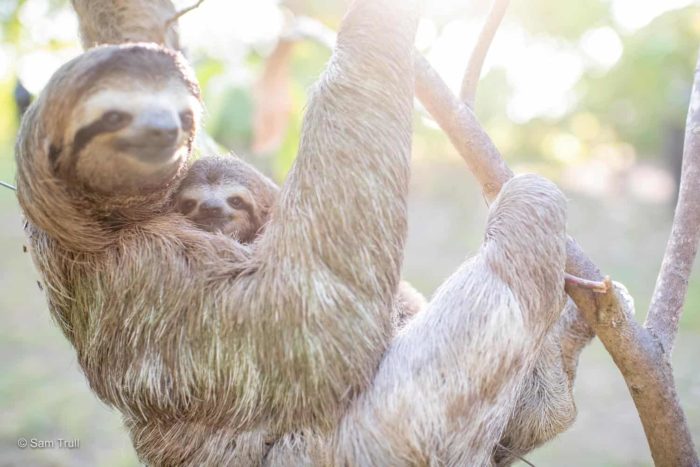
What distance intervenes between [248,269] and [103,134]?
145cm

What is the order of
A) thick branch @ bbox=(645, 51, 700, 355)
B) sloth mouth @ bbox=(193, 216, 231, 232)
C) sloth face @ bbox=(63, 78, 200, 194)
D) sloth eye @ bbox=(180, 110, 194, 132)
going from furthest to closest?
sloth mouth @ bbox=(193, 216, 231, 232), thick branch @ bbox=(645, 51, 700, 355), sloth eye @ bbox=(180, 110, 194, 132), sloth face @ bbox=(63, 78, 200, 194)

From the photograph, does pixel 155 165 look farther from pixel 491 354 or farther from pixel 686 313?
pixel 686 313

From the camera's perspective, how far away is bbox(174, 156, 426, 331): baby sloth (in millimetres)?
6762

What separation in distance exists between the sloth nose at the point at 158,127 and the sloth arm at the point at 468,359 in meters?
2.26

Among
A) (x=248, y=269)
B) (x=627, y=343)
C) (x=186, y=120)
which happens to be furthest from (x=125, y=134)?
(x=627, y=343)

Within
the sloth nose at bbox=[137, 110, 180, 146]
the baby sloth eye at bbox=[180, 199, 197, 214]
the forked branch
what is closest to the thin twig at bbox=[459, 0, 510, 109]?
the forked branch

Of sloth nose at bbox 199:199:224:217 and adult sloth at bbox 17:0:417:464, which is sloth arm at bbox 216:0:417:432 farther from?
sloth nose at bbox 199:199:224:217

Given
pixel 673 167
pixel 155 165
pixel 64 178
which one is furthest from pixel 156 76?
pixel 673 167

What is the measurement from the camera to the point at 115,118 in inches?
201

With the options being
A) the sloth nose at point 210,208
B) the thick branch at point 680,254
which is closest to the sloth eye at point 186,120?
the sloth nose at point 210,208

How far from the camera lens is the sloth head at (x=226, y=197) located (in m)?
6.76

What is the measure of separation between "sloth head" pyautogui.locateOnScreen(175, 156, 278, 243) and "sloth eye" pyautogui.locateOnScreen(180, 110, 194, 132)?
3.64 ft

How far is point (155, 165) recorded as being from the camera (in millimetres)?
5340

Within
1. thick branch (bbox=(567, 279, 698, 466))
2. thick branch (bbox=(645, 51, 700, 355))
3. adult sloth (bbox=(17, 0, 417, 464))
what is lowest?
adult sloth (bbox=(17, 0, 417, 464))
